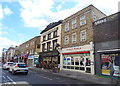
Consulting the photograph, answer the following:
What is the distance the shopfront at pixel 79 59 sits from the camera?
50.7 ft

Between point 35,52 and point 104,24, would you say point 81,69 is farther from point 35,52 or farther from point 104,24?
point 35,52

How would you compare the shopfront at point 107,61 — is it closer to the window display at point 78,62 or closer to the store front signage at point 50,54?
the window display at point 78,62

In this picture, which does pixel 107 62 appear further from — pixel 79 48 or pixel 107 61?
pixel 79 48

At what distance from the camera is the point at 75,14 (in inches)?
759

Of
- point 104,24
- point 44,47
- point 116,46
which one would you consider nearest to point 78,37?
point 104,24

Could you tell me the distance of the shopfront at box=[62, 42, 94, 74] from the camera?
1545 cm

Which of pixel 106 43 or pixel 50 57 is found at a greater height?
pixel 106 43

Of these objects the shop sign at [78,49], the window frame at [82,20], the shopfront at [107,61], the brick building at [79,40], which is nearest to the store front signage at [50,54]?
the brick building at [79,40]

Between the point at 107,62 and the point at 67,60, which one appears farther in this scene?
the point at 67,60

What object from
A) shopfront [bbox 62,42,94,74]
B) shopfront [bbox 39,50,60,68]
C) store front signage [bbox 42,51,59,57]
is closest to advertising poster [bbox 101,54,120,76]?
shopfront [bbox 62,42,94,74]

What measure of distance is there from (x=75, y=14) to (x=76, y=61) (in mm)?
8097

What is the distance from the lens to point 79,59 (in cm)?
1753

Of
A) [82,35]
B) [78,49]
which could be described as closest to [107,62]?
[78,49]

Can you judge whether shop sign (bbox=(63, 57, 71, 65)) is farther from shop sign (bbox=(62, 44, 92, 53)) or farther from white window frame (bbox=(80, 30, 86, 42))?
white window frame (bbox=(80, 30, 86, 42))
